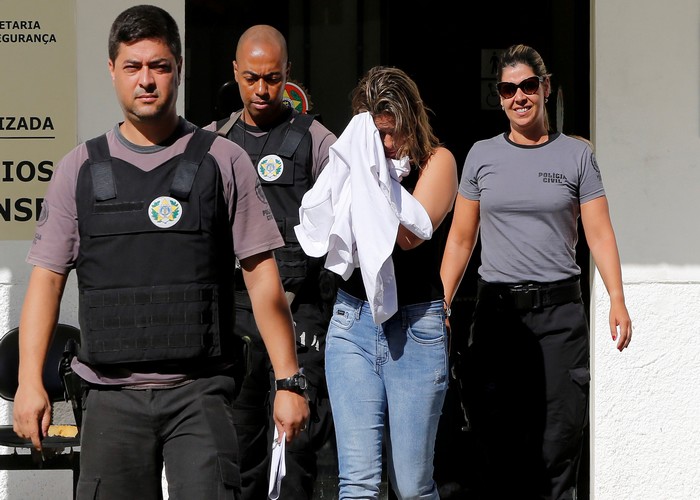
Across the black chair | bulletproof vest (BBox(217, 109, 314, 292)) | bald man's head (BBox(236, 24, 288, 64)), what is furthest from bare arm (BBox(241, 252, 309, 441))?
bald man's head (BBox(236, 24, 288, 64))

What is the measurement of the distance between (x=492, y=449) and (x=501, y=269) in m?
0.76

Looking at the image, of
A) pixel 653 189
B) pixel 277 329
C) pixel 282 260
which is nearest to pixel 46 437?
pixel 282 260

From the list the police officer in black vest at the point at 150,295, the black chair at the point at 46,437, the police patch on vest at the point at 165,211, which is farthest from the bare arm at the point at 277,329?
the black chair at the point at 46,437

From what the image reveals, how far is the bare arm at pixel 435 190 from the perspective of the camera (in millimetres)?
4121

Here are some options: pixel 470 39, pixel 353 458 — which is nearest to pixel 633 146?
pixel 470 39

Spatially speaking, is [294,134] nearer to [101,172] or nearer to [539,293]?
[539,293]

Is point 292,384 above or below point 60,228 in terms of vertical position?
below

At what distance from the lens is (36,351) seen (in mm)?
3357

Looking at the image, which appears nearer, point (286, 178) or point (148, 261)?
point (148, 261)

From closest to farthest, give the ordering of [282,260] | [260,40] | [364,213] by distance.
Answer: [364,213], [282,260], [260,40]

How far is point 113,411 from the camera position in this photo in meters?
3.38

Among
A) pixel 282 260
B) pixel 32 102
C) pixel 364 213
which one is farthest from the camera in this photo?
pixel 32 102

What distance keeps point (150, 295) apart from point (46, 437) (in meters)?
1.57

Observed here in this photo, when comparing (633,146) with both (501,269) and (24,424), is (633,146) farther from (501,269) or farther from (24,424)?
(24,424)
